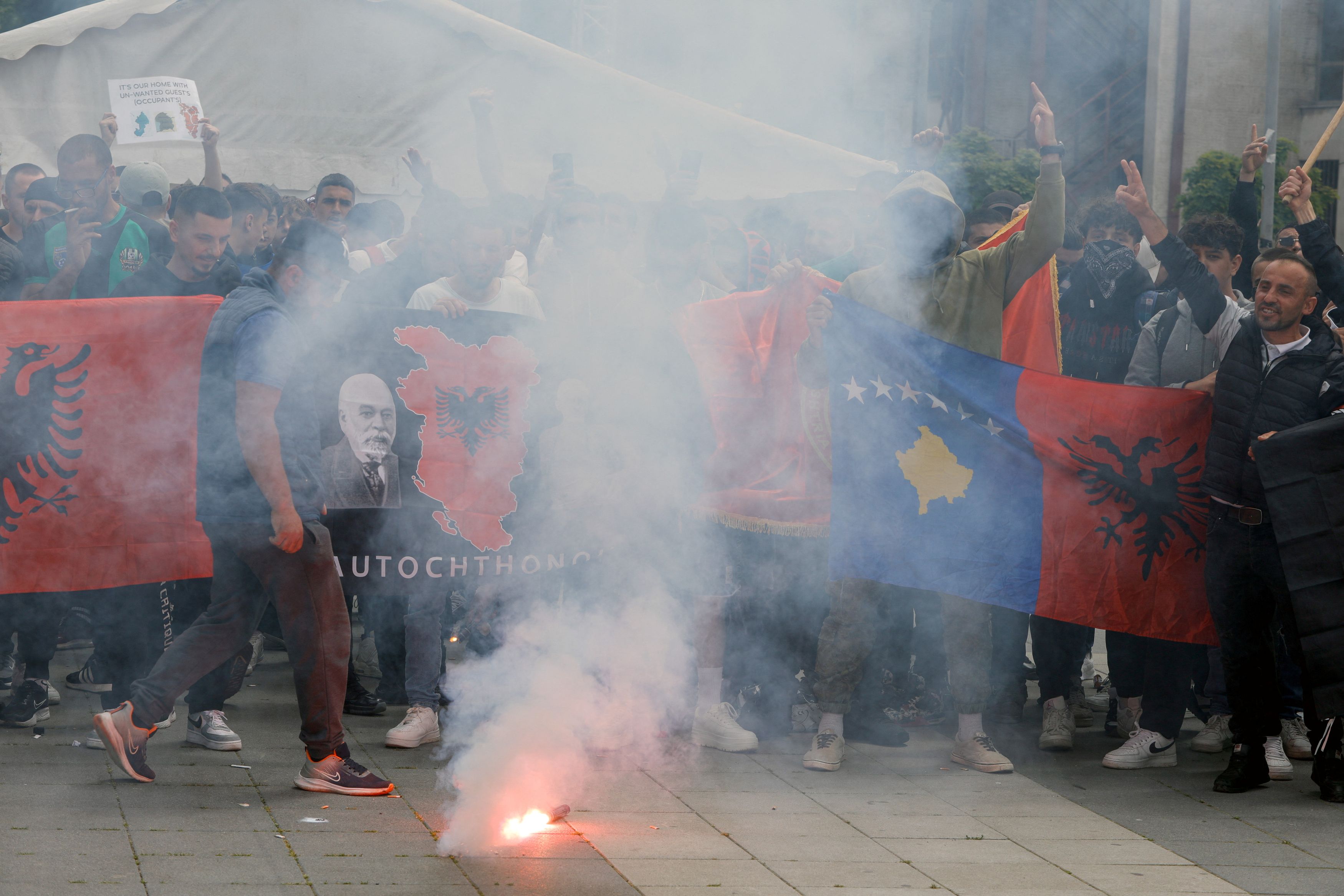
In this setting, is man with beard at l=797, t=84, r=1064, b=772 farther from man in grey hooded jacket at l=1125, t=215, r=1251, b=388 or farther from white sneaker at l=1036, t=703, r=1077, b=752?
man in grey hooded jacket at l=1125, t=215, r=1251, b=388

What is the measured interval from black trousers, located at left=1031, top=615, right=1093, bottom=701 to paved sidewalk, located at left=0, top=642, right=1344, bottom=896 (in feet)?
1.08

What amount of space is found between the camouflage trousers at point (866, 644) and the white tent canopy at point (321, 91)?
2095mm

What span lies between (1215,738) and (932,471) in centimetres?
162

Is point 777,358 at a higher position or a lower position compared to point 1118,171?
lower

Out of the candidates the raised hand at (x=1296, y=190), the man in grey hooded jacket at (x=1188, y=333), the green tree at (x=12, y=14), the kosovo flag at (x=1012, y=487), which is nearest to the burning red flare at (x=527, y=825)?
the kosovo flag at (x=1012, y=487)

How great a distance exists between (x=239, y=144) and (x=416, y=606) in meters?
4.00

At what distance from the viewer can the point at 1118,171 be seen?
18.6 ft

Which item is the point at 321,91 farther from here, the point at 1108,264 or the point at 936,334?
the point at 1108,264

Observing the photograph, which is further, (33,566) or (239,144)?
(239,144)

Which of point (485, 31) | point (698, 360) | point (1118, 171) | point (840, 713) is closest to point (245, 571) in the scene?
point (698, 360)

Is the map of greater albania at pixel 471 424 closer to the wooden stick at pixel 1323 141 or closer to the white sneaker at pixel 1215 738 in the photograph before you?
the white sneaker at pixel 1215 738

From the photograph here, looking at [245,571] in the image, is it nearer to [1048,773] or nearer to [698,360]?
[698,360]

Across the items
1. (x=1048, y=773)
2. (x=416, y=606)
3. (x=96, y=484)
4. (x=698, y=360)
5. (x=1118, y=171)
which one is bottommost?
(x=1048, y=773)

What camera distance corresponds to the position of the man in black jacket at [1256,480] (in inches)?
180
